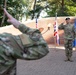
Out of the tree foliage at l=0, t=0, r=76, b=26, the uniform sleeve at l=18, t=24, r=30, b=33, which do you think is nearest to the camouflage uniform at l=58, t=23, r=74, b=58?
the uniform sleeve at l=18, t=24, r=30, b=33

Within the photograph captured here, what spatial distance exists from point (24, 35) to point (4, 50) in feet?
0.57

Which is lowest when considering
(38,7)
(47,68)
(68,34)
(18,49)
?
(38,7)

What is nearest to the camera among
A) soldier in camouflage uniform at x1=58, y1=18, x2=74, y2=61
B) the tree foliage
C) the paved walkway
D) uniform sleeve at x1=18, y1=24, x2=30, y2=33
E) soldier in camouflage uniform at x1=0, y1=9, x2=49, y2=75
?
soldier in camouflage uniform at x1=0, y1=9, x2=49, y2=75

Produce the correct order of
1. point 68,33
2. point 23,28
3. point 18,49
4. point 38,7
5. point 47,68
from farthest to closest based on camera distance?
1. point 38,7
2. point 68,33
3. point 47,68
4. point 23,28
5. point 18,49

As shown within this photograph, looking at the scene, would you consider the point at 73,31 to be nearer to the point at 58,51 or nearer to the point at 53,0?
the point at 58,51

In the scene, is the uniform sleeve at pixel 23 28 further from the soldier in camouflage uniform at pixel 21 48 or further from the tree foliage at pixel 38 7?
the tree foliage at pixel 38 7

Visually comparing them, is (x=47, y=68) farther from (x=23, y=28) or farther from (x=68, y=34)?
(x=23, y=28)

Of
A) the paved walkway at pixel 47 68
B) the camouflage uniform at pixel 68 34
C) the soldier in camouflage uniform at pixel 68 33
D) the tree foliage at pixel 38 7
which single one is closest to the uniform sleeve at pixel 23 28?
the paved walkway at pixel 47 68

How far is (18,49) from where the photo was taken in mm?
1967

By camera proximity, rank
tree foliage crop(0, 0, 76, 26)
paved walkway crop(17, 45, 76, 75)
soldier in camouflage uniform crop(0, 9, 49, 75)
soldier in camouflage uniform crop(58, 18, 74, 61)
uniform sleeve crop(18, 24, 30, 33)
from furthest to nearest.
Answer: tree foliage crop(0, 0, 76, 26) < soldier in camouflage uniform crop(58, 18, 74, 61) < paved walkway crop(17, 45, 76, 75) < uniform sleeve crop(18, 24, 30, 33) < soldier in camouflage uniform crop(0, 9, 49, 75)

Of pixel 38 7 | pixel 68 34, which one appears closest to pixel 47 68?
pixel 68 34

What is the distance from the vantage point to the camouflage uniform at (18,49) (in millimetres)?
1938

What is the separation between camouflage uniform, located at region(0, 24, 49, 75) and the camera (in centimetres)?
194

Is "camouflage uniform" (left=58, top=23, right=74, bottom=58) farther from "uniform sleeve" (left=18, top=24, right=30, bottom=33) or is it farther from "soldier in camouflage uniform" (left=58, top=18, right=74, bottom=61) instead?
"uniform sleeve" (left=18, top=24, right=30, bottom=33)
